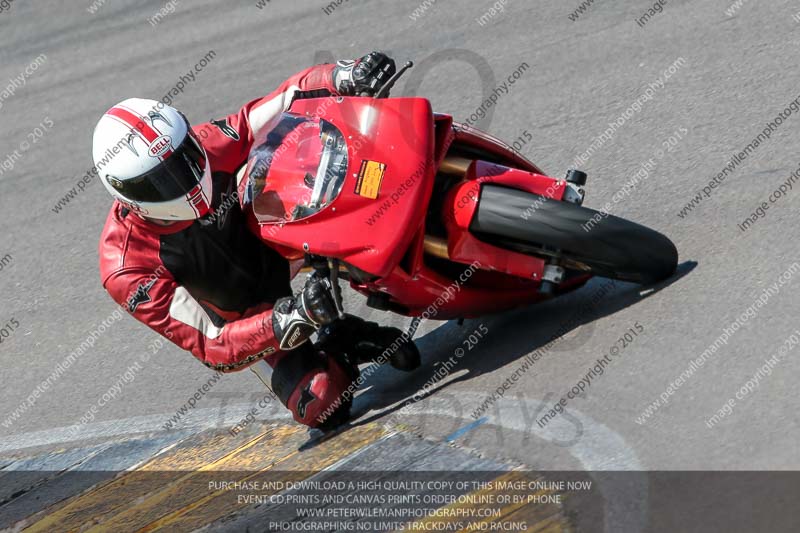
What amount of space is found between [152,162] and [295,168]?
64 cm

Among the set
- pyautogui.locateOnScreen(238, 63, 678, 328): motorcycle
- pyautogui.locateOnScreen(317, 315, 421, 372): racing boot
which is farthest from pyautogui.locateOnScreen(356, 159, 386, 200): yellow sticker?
pyautogui.locateOnScreen(317, 315, 421, 372): racing boot

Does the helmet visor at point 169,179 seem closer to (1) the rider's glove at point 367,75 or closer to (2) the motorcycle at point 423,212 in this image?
(2) the motorcycle at point 423,212

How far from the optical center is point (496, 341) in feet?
17.7

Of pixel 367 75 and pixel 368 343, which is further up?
pixel 367 75

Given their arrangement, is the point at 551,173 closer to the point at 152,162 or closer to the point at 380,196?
the point at 380,196

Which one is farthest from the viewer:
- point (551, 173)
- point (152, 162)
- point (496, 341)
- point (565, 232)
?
point (551, 173)

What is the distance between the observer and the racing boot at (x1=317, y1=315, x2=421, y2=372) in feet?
17.9

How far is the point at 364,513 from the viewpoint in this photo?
14.7 ft

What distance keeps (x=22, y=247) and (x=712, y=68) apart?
207 inches

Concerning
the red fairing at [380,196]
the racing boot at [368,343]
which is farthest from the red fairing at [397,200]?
the racing boot at [368,343]

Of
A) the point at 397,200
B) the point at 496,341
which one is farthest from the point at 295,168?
the point at 496,341

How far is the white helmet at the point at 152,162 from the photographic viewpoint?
186 inches

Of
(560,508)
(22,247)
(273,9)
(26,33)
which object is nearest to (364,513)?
(560,508)

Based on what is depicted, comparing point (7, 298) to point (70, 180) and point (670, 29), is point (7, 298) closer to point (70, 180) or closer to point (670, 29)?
point (70, 180)
